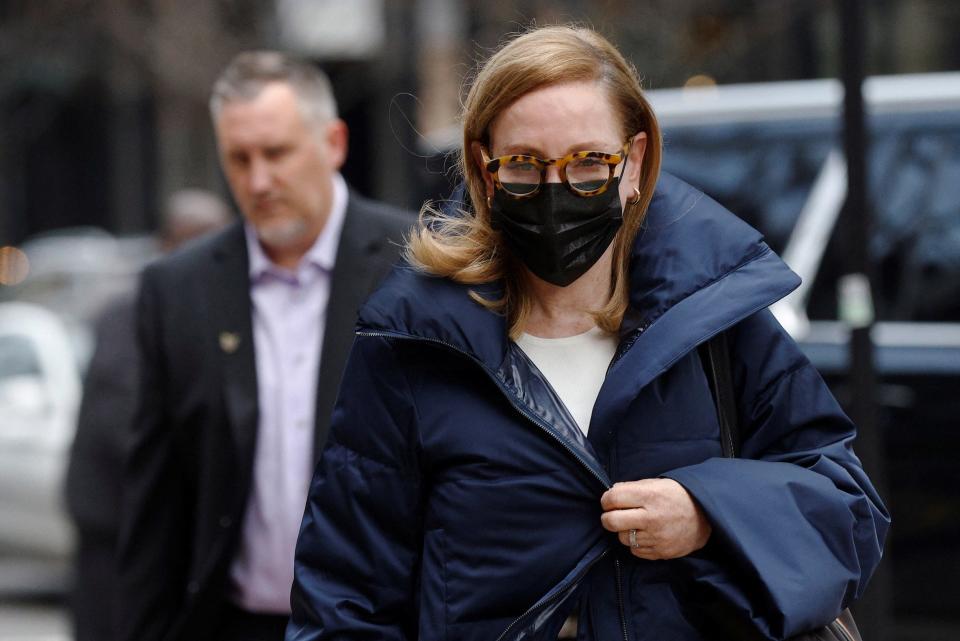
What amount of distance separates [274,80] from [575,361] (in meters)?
1.87

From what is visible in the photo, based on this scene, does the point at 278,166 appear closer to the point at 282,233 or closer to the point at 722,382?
the point at 282,233

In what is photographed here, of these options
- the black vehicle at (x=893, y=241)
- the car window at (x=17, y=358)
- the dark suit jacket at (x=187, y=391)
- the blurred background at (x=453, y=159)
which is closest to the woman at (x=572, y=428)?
the blurred background at (x=453, y=159)

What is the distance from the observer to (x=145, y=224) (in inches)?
1204

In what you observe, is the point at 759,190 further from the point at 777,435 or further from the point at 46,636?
the point at 46,636

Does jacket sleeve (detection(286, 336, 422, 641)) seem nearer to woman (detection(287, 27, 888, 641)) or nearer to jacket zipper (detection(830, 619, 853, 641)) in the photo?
woman (detection(287, 27, 888, 641))

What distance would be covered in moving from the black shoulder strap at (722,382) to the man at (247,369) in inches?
53.9

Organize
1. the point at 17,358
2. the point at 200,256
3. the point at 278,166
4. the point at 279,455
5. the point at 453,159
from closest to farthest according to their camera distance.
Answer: the point at 453,159 < the point at 279,455 < the point at 200,256 < the point at 278,166 < the point at 17,358

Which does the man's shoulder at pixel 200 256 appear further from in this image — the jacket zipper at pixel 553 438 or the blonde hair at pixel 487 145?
the jacket zipper at pixel 553 438

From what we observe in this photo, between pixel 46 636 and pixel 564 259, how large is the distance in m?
7.08

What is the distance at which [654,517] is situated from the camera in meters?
2.45

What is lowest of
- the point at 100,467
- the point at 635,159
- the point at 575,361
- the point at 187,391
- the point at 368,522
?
the point at 100,467

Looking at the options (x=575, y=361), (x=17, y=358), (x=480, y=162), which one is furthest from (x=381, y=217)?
(x=17, y=358)

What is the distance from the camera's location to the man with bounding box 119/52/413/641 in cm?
380

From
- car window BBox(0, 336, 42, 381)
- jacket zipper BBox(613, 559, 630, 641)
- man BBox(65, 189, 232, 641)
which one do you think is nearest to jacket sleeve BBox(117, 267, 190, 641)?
man BBox(65, 189, 232, 641)
